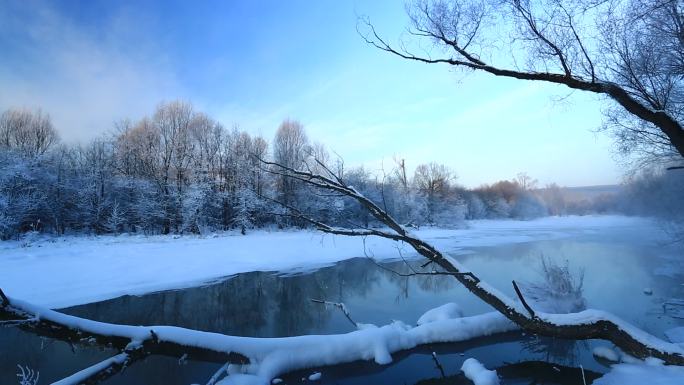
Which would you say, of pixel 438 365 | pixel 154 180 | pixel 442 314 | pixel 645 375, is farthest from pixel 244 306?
pixel 154 180

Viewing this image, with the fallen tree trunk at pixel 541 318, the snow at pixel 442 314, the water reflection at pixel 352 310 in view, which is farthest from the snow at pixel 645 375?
the snow at pixel 442 314

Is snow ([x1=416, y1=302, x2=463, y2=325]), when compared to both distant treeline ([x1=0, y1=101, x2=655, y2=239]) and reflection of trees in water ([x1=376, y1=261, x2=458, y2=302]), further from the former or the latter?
distant treeline ([x1=0, y1=101, x2=655, y2=239])

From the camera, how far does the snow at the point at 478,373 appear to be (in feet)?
17.4

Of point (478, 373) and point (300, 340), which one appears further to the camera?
point (300, 340)

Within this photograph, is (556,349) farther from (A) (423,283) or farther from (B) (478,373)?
(A) (423,283)

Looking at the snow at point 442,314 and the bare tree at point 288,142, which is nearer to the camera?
the snow at point 442,314

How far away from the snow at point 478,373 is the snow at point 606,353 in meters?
Answer: 2.14

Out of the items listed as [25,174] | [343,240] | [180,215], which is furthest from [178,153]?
[343,240]

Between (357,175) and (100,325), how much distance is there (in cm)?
3856

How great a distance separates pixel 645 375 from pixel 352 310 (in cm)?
614

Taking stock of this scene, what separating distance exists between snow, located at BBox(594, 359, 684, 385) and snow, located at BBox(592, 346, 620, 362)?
798mm

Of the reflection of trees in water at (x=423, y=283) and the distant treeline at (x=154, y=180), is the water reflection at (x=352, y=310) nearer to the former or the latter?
the reflection of trees in water at (x=423, y=283)

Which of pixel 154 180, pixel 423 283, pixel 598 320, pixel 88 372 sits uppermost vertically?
pixel 154 180

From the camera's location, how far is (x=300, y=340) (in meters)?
5.75
